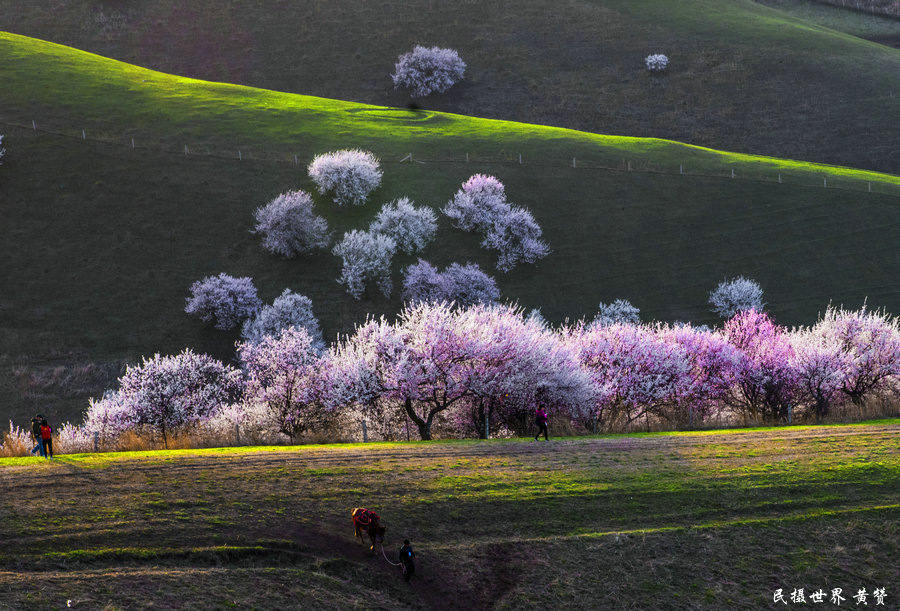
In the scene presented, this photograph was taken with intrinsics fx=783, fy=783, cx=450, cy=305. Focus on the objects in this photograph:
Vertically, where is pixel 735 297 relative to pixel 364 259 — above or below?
below

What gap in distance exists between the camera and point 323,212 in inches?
2840

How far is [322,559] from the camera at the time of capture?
57.4ft

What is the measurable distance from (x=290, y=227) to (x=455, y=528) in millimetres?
51117

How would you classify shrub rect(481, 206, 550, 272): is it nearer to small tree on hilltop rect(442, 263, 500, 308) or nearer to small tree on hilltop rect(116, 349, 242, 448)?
small tree on hilltop rect(442, 263, 500, 308)

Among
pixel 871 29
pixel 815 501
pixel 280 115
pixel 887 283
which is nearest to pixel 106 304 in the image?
pixel 280 115

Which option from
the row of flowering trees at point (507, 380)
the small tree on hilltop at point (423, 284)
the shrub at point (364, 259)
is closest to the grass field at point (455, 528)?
the row of flowering trees at point (507, 380)

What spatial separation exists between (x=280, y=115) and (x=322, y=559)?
7885cm

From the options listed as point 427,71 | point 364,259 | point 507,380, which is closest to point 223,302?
point 364,259

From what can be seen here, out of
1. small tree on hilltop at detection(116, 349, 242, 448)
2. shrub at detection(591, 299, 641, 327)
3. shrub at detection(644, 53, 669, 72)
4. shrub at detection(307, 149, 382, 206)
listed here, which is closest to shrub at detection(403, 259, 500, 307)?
shrub at detection(591, 299, 641, 327)

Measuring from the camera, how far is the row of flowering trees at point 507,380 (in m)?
35.5

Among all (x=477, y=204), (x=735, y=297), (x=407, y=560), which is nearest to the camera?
(x=407, y=560)

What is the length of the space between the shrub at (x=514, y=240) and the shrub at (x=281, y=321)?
17455mm

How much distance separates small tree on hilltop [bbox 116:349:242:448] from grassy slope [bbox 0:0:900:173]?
7430 centimetres

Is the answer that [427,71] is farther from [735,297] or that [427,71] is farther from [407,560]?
[407,560]
